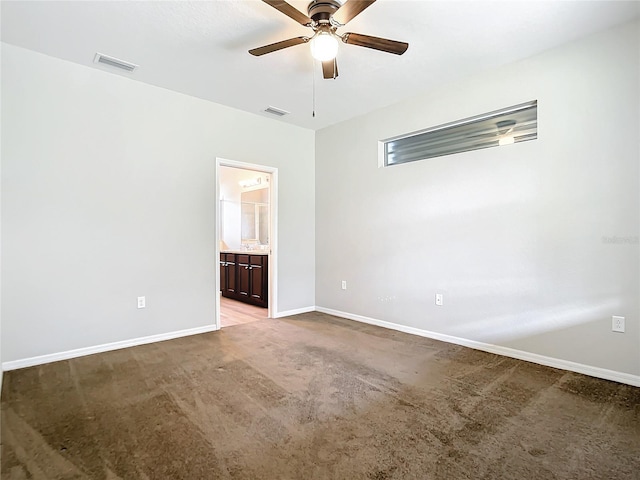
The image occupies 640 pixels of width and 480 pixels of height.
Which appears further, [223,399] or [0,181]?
[0,181]

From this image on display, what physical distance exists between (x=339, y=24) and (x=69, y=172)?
105 inches

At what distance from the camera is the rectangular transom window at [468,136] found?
2.99 metres

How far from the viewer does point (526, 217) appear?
2924 millimetres

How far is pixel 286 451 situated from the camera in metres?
1.68

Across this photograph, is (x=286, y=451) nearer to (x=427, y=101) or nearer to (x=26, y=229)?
(x=26, y=229)

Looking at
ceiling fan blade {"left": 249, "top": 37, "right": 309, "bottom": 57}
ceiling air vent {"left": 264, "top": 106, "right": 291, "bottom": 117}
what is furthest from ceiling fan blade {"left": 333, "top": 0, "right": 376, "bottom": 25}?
ceiling air vent {"left": 264, "top": 106, "right": 291, "bottom": 117}

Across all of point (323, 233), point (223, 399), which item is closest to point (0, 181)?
point (223, 399)

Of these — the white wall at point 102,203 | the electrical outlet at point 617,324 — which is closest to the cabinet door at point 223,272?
the white wall at point 102,203

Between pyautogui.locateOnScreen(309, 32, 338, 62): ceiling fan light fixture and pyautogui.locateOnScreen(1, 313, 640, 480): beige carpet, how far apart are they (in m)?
2.36

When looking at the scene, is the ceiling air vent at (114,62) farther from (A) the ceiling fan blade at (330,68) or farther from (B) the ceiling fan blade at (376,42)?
(B) the ceiling fan blade at (376,42)

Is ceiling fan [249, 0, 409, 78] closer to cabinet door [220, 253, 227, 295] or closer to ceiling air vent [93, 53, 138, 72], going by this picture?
ceiling air vent [93, 53, 138, 72]

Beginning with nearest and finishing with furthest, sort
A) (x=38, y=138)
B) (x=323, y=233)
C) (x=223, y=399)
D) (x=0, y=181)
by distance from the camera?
(x=223, y=399), (x=0, y=181), (x=38, y=138), (x=323, y=233)

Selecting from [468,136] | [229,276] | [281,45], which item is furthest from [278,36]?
[229,276]

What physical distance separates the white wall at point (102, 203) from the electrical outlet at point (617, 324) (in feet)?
12.4
